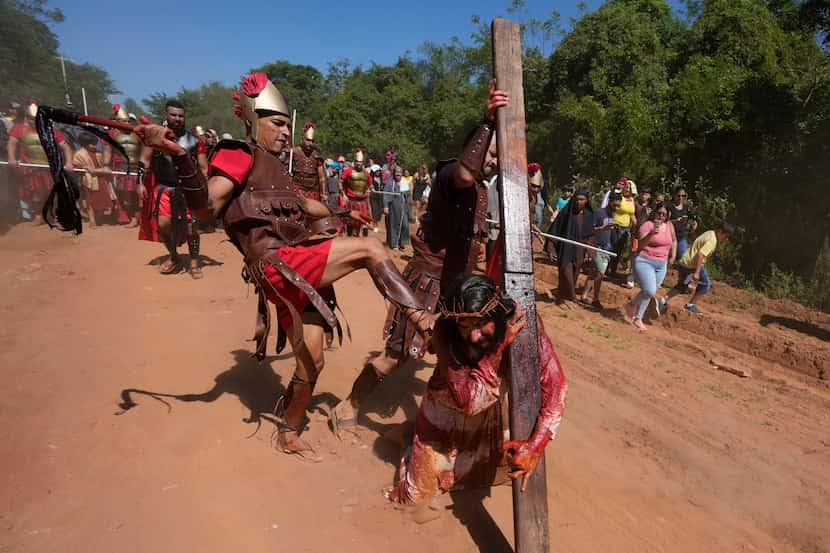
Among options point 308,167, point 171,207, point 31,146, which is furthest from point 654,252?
point 31,146

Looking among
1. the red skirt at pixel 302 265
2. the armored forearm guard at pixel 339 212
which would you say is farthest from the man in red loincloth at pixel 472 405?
the armored forearm guard at pixel 339 212

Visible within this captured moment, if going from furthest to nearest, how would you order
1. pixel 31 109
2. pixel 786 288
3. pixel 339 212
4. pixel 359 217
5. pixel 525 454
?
pixel 786 288 < pixel 31 109 < pixel 359 217 < pixel 339 212 < pixel 525 454

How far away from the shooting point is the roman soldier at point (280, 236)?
2785 millimetres

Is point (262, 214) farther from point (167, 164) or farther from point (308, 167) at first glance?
point (167, 164)

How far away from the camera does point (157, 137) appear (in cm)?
244

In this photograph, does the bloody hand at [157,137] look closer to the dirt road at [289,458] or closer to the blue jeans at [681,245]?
the dirt road at [289,458]

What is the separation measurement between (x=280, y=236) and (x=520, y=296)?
1.45 m

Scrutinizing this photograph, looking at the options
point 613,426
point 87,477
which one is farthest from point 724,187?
point 87,477

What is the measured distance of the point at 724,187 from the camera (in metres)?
13.1

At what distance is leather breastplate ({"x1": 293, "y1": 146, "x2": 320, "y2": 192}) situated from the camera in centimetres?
714

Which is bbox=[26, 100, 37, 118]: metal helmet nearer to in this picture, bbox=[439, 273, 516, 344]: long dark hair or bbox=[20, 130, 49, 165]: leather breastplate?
bbox=[20, 130, 49, 165]: leather breastplate

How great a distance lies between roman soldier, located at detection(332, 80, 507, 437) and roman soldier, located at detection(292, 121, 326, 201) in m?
3.82

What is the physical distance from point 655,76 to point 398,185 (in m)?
10.9

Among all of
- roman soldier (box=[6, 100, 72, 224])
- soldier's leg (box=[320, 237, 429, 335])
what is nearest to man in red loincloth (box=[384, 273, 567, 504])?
soldier's leg (box=[320, 237, 429, 335])
